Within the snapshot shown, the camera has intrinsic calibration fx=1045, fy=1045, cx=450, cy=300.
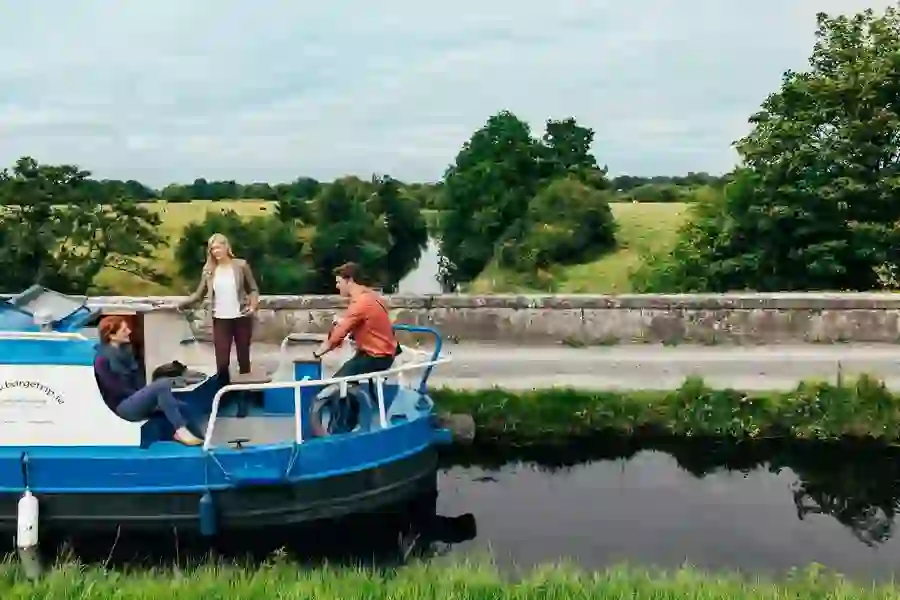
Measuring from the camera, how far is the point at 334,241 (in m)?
38.4

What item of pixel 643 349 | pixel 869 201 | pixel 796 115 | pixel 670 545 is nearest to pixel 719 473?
pixel 670 545

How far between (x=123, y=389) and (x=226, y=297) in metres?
1.25

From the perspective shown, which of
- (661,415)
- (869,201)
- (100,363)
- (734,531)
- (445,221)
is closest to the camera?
(100,363)

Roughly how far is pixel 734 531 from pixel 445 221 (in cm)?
4486

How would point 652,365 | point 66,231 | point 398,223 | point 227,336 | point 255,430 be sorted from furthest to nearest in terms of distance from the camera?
point 398,223 < point 66,231 < point 652,365 < point 255,430 < point 227,336

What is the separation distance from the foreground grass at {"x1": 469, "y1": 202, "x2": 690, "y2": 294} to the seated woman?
18.4m

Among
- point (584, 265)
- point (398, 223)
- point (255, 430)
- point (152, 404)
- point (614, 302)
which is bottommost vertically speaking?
point (255, 430)

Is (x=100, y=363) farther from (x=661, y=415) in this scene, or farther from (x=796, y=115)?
(x=796, y=115)

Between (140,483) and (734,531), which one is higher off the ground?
(140,483)

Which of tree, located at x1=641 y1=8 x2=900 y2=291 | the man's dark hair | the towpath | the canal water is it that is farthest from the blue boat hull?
the canal water

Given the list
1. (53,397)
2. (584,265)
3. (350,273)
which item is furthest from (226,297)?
(584,265)

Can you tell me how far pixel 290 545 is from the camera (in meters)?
8.28

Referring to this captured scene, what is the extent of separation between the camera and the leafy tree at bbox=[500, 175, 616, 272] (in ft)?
129

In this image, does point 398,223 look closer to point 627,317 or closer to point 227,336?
point 627,317
